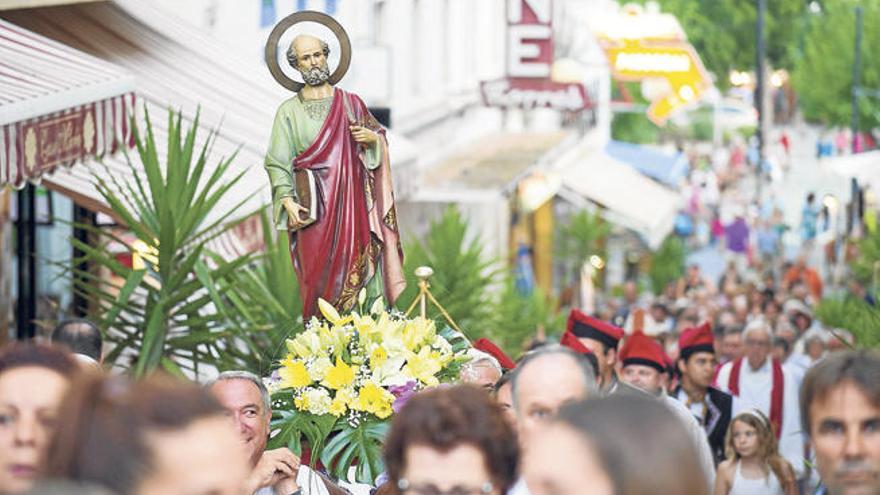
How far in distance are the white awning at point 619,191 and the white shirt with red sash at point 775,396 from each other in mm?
21536

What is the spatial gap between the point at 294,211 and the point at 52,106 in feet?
7.95

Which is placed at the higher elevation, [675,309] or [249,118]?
[249,118]

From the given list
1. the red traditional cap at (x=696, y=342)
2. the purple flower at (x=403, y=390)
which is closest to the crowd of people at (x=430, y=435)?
the purple flower at (x=403, y=390)

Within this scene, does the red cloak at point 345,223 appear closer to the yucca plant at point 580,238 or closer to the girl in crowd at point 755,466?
the girl in crowd at point 755,466

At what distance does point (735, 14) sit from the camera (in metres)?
77.2

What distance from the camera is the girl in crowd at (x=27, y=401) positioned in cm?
630

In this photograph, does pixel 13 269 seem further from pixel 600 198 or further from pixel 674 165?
pixel 674 165

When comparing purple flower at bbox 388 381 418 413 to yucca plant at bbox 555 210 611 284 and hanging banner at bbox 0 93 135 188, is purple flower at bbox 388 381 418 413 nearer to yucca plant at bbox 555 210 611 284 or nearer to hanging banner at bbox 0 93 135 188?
hanging banner at bbox 0 93 135 188

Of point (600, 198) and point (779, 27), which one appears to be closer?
point (600, 198)

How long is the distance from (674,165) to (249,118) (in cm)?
3381

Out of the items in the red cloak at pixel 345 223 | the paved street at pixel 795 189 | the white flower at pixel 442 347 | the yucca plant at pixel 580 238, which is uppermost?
the red cloak at pixel 345 223

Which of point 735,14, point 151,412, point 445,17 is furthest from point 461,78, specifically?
point 735,14

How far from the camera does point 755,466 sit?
508 inches

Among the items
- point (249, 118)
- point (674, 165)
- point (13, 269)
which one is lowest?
point (674, 165)
